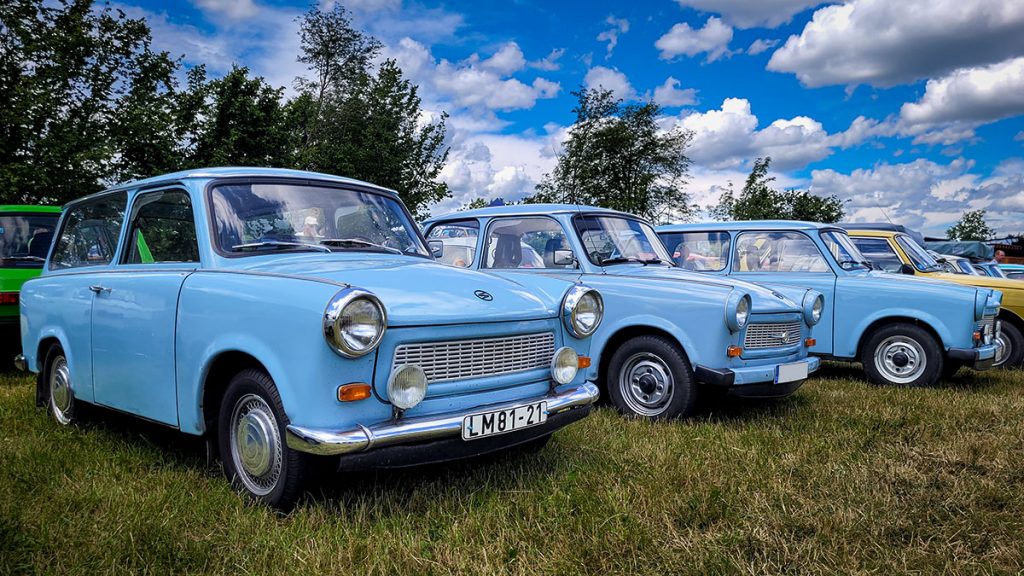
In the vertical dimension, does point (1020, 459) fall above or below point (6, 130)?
below

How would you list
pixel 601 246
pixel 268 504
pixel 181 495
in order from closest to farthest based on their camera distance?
pixel 268 504 → pixel 181 495 → pixel 601 246

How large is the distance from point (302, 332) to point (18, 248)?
230 inches

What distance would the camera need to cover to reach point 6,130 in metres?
14.8

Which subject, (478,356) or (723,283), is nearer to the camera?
(478,356)

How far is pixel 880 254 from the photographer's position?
27.5 ft

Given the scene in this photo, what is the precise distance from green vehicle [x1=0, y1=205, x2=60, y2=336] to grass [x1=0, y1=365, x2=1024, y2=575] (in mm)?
2274

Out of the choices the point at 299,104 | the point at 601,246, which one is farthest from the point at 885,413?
the point at 299,104

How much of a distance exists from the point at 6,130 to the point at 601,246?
1489cm

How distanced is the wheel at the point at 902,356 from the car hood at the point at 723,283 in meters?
2.00

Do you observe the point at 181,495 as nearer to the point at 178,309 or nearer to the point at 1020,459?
the point at 178,309

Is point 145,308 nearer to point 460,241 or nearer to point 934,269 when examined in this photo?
point 460,241

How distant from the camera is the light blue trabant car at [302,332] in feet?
8.97

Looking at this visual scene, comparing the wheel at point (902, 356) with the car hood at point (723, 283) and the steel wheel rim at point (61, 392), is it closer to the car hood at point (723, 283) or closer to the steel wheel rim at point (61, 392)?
the car hood at point (723, 283)

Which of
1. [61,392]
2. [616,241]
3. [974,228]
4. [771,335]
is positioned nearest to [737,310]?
[771,335]
